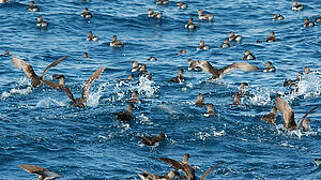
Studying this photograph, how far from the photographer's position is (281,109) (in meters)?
17.8

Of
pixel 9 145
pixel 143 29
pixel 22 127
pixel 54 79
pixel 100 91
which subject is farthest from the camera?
pixel 143 29

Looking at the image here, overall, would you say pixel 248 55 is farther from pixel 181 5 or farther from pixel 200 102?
pixel 181 5

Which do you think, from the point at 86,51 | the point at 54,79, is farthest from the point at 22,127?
the point at 86,51

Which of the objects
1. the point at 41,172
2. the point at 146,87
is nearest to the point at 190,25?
the point at 146,87

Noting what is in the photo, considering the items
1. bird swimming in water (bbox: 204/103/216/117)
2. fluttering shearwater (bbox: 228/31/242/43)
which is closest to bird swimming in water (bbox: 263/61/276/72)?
fluttering shearwater (bbox: 228/31/242/43)

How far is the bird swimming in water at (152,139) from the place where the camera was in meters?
16.4

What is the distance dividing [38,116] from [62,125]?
3.49 feet

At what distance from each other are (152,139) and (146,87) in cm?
612

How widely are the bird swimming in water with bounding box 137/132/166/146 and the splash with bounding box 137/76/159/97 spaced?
505 centimetres

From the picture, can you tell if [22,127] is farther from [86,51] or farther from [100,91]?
[86,51]

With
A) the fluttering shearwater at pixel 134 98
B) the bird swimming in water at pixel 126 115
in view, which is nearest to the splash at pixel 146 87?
the fluttering shearwater at pixel 134 98

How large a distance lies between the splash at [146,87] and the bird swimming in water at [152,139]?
505 cm

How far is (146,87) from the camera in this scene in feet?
73.4

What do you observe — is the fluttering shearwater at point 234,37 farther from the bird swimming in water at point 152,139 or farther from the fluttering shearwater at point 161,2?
the bird swimming in water at point 152,139
